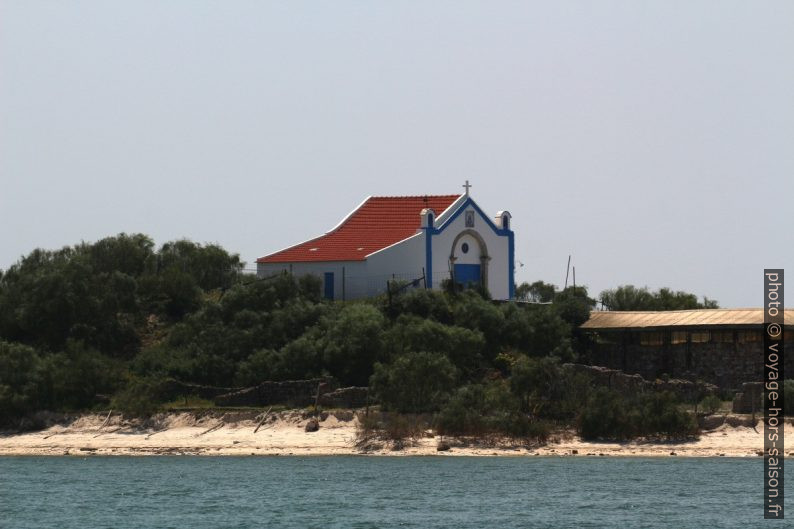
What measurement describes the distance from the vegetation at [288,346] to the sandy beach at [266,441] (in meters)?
0.62

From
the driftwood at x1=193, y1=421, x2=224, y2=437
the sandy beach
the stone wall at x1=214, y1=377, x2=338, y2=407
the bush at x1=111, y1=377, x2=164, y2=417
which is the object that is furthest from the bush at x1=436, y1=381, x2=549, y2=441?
the bush at x1=111, y1=377, x2=164, y2=417

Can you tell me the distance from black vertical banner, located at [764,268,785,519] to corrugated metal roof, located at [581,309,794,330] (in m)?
0.41

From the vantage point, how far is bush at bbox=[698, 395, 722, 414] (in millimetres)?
54237

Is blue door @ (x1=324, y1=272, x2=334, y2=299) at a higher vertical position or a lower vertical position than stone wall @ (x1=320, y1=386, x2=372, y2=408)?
higher

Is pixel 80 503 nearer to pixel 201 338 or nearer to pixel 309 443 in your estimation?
pixel 309 443

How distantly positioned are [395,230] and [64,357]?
15.4m

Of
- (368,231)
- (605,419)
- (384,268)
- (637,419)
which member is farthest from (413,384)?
(368,231)

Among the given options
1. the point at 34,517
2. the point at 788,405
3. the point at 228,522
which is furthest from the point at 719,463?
the point at 34,517

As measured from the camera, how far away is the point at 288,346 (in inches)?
2331

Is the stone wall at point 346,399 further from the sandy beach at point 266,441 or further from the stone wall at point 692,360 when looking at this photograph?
the stone wall at point 692,360

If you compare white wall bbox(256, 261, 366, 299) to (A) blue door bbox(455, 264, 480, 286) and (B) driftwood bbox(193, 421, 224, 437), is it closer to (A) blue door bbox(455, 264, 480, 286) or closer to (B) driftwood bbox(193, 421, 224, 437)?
(A) blue door bbox(455, 264, 480, 286)

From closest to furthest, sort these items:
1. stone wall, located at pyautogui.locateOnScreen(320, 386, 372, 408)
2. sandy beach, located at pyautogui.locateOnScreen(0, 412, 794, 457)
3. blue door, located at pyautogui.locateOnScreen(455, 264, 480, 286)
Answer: sandy beach, located at pyautogui.locateOnScreen(0, 412, 794, 457) → stone wall, located at pyautogui.locateOnScreen(320, 386, 372, 408) → blue door, located at pyautogui.locateOnScreen(455, 264, 480, 286)

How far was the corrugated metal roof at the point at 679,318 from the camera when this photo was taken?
59278mm

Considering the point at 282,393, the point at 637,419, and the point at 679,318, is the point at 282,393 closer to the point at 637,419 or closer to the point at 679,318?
the point at 637,419
